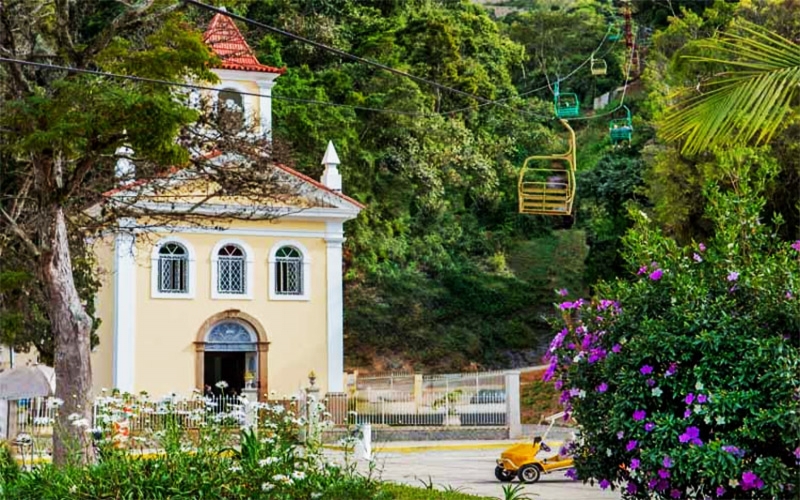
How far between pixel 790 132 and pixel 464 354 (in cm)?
2003

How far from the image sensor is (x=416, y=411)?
102 ft

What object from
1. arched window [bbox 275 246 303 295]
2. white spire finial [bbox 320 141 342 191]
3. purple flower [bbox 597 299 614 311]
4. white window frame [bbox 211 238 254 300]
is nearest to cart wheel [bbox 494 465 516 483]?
purple flower [bbox 597 299 614 311]

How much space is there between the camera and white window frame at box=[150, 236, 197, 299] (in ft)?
105

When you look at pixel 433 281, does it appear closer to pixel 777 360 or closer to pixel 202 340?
pixel 202 340

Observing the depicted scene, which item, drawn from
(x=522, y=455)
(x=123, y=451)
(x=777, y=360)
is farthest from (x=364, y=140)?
(x=777, y=360)

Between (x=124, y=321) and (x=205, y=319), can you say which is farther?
(x=205, y=319)

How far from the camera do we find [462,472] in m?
20.7

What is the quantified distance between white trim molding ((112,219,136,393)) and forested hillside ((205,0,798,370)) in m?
6.54

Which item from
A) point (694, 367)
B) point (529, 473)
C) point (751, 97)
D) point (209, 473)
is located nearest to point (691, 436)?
point (694, 367)

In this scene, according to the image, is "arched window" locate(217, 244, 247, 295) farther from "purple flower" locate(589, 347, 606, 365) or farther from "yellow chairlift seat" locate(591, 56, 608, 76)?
"purple flower" locate(589, 347, 606, 365)

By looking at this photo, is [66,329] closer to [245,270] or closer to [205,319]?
[205,319]

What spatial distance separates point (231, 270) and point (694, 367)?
24.6m

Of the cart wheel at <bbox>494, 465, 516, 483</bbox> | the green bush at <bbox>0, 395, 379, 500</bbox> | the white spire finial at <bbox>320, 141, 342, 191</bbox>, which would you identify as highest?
the white spire finial at <bbox>320, 141, 342, 191</bbox>

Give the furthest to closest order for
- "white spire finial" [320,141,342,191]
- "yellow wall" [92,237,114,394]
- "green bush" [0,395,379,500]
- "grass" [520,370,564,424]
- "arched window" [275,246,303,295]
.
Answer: "grass" [520,370,564,424]
"white spire finial" [320,141,342,191]
"arched window" [275,246,303,295]
"yellow wall" [92,237,114,394]
"green bush" [0,395,379,500]
